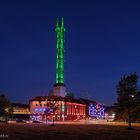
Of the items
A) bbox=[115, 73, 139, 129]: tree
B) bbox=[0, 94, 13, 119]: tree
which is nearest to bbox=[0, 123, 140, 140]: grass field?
bbox=[115, 73, 139, 129]: tree

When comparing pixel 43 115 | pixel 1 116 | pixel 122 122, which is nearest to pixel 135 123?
pixel 122 122

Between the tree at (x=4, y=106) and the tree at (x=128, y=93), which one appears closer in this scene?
the tree at (x=128, y=93)

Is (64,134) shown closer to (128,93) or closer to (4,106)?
(128,93)

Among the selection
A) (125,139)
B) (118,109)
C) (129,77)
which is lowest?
(125,139)

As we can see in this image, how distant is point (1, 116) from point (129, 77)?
6602 centimetres

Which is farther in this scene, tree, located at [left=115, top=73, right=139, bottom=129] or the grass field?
tree, located at [left=115, top=73, right=139, bottom=129]

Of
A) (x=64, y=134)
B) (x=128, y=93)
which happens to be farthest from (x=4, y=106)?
(x=64, y=134)

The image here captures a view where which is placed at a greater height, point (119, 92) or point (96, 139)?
point (119, 92)

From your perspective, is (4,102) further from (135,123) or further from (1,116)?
(135,123)

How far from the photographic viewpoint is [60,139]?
36938mm

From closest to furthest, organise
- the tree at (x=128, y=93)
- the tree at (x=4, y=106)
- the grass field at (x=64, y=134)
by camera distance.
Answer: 1. the grass field at (x=64, y=134)
2. the tree at (x=128, y=93)
3. the tree at (x=4, y=106)

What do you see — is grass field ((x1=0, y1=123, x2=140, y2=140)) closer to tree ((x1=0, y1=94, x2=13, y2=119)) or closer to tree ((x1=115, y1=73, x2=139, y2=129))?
tree ((x1=115, y1=73, x2=139, y2=129))

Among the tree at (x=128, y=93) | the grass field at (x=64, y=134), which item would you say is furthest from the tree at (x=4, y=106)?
the grass field at (x=64, y=134)

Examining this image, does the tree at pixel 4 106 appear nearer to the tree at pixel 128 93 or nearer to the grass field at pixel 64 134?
the tree at pixel 128 93
